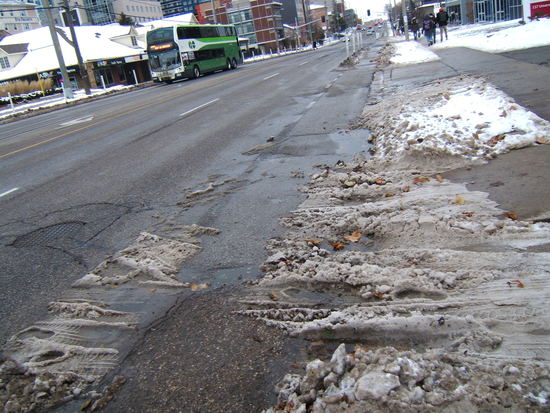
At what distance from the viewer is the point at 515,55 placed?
15.7m

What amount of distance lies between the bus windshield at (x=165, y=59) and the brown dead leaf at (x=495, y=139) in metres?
30.8

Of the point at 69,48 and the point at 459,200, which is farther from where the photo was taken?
the point at 69,48

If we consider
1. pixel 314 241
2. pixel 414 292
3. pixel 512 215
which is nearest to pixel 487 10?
pixel 512 215

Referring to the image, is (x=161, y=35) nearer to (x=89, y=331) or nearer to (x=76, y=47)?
(x=76, y=47)

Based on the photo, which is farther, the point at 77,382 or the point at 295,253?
the point at 295,253

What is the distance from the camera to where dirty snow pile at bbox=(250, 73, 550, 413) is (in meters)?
2.18

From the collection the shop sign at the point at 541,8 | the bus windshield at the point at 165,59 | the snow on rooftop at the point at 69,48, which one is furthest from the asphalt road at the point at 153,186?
the snow on rooftop at the point at 69,48

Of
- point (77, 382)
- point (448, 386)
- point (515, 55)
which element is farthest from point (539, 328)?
point (515, 55)

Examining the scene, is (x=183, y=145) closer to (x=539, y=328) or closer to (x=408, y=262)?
(x=408, y=262)

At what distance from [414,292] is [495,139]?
396cm

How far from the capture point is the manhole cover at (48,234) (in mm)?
5016

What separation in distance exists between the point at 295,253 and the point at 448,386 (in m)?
1.97

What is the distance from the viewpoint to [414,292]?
10.3 ft

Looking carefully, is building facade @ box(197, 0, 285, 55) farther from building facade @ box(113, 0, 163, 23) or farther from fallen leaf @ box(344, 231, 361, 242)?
fallen leaf @ box(344, 231, 361, 242)
